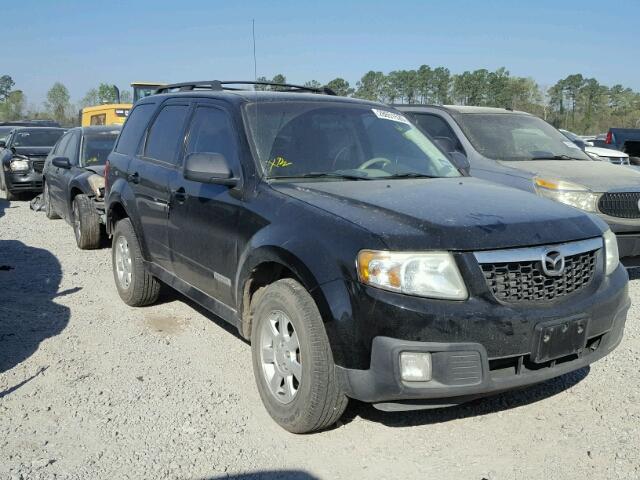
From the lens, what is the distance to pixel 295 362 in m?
Answer: 3.40

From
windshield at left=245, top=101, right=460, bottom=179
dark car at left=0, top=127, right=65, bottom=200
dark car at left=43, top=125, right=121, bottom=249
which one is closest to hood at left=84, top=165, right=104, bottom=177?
dark car at left=43, top=125, right=121, bottom=249

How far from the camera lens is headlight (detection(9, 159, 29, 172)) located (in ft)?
44.9

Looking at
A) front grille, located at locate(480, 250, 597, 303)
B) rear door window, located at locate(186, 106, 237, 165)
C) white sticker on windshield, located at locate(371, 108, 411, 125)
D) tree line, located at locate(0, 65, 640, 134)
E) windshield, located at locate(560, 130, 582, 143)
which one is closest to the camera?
front grille, located at locate(480, 250, 597, 303)

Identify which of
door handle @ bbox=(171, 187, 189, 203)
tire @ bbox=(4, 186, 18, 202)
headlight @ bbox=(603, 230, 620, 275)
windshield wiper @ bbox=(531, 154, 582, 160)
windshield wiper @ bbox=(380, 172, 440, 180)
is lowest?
tire @ bbox=(4, 186, 18, 202)

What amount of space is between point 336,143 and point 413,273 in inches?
64.3

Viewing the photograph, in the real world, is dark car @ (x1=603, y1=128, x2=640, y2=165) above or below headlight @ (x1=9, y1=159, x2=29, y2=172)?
above

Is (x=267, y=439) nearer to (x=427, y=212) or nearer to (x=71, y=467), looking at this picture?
(x=71, y=467)

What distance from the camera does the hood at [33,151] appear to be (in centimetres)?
1394

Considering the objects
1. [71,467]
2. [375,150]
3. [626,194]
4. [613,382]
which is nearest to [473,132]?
[626,194]

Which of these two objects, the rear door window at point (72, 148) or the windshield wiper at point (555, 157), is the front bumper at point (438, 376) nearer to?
the windshield wiper at point (555, 157)

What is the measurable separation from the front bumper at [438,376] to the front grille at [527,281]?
29 centimetres

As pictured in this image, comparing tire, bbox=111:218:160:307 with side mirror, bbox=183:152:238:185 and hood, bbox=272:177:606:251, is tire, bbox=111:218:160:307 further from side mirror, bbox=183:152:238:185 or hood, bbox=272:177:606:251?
hood, bbox=272:177:606:251

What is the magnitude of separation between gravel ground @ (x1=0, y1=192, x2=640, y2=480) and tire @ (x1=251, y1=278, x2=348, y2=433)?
0.52 ft

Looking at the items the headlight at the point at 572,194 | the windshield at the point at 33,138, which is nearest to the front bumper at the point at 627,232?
the headlight at the point at 572,194
